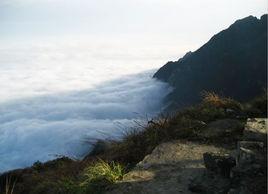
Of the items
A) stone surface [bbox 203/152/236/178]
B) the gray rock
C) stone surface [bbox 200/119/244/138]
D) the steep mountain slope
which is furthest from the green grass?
the steep mountain slope

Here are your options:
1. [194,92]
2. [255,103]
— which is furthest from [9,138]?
[255,103]

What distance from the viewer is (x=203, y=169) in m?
8.03

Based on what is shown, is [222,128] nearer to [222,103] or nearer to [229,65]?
→ [222,103]

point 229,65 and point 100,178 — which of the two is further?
point 229,65

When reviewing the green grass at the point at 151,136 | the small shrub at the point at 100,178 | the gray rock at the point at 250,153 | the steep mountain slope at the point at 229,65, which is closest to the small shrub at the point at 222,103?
the green grass at the point at 151,136

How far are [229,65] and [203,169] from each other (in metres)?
116

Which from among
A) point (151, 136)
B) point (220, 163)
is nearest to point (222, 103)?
point (151, 136)

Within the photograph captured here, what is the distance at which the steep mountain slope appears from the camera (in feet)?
360

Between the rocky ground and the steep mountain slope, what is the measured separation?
96.5m

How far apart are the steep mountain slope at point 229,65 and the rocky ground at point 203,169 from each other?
317 ft

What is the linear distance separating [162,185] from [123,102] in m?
177

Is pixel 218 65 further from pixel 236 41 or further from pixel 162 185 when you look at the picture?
pixel 162 185

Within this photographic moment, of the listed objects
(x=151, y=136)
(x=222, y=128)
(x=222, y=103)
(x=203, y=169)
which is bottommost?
(x=203, y=169)

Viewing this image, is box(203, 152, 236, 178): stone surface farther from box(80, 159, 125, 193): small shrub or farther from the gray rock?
box(80, 159, 125, 193): small shrub
